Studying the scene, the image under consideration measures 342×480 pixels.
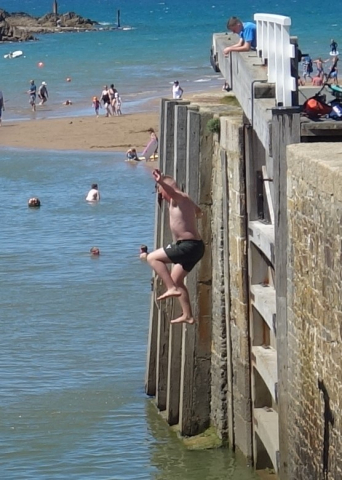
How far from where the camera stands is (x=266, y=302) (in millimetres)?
10820

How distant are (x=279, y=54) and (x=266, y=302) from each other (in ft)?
7.17

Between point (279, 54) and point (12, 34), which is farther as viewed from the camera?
point (12, 34)

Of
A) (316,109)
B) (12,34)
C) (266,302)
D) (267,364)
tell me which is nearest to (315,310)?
(316,109)

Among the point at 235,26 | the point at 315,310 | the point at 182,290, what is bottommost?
the point at 182,290

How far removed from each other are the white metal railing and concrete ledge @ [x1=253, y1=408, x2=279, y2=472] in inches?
116

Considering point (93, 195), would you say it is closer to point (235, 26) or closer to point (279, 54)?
point (235, 26)

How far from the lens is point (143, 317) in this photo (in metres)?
18.5

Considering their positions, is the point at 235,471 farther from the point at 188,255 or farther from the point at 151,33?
the point at 151,33

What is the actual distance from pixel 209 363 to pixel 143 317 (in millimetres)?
5753

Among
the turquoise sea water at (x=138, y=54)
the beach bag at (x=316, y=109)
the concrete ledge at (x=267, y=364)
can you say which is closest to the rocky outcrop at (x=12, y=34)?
the turquoise sea water at (x=138, y=54)

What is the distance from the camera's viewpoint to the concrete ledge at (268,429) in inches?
425

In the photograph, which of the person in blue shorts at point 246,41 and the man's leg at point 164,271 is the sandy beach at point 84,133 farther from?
the man's leg at point 164,271

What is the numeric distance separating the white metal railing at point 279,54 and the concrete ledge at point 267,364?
7.73ft

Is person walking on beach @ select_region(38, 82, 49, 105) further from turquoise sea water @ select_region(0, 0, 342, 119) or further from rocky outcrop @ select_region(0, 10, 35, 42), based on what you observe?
rocky outcrop @ select_region(0, 10, 35, 42)
